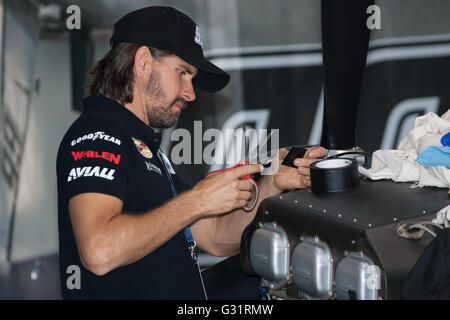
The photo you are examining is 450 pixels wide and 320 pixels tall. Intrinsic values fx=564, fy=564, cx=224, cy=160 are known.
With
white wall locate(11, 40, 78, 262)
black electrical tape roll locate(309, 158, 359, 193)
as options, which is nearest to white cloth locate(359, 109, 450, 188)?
black electrical tape roll locate(309, 158, 359, 193)

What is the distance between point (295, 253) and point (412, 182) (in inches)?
15.6

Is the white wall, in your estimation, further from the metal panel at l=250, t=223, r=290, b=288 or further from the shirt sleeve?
the metal panel at l=250, t=223, r=290, b=288

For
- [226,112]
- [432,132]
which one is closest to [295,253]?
[432,132]

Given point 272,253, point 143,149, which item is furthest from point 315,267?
point 143,149

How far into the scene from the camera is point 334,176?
1.42 meters

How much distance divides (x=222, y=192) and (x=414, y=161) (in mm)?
531

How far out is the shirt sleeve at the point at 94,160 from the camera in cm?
132

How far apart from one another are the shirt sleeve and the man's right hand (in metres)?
0.19

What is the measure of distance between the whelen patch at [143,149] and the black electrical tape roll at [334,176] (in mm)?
437

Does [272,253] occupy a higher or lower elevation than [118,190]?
lower

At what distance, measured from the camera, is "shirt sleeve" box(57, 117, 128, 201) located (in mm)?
1315

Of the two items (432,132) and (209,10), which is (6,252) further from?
(432,132)

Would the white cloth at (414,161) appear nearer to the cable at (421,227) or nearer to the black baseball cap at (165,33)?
the cable at (421,227)

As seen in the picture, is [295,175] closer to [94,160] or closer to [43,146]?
[94,160]
